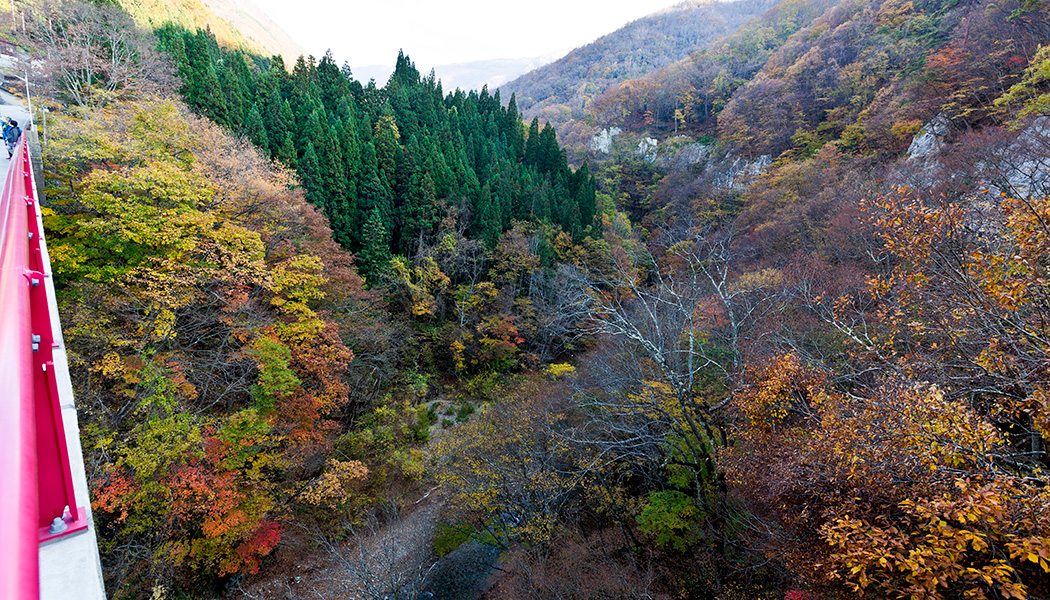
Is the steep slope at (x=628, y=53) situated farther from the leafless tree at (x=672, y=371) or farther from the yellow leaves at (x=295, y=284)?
the yellow leaves at (x=295, y=284)

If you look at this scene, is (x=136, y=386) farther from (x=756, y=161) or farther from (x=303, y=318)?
(x=756, y=161)

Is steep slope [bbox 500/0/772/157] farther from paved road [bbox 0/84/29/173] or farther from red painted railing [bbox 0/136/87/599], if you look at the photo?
red painted railing [bbox 0/136/87/599]

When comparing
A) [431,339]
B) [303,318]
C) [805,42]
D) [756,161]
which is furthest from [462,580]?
[805,42]

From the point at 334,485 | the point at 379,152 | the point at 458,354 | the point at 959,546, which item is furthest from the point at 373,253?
the point at 959,546

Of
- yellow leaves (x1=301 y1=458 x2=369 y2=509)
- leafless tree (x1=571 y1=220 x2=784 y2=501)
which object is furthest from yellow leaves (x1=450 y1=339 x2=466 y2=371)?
yellow leaves (x1=301 y1=458 x2=369 y2=509)

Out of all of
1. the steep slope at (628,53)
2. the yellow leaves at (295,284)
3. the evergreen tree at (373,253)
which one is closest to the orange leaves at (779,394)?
the yellow leaves at (295,284)

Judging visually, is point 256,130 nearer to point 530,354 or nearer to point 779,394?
point 530,354
